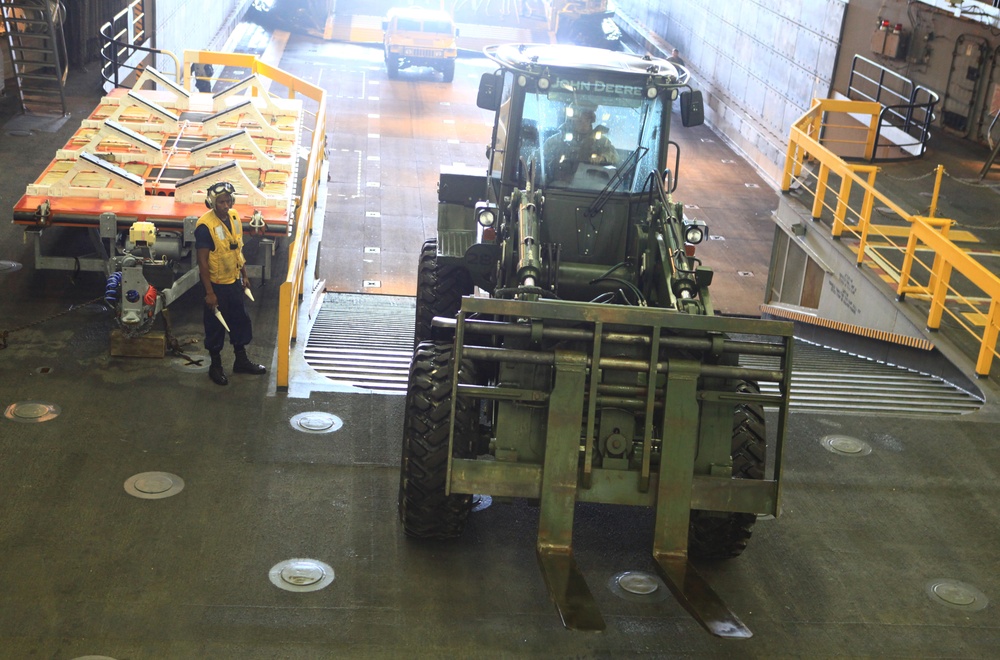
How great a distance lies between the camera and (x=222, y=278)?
8.91m

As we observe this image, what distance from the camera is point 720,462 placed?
6633 millimetres

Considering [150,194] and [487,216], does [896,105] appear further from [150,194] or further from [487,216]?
[150,194]

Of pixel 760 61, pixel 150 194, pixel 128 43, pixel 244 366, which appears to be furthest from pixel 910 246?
pixel 760 61

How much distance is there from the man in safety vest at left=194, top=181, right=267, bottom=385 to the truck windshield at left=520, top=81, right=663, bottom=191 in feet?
8.29

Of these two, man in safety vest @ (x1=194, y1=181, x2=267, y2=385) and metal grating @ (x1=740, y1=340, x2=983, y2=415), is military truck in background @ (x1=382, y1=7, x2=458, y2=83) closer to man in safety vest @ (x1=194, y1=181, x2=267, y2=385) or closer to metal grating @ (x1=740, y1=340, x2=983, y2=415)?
metal grating @ (x1=740, y1=340, x2=983, y2=415)

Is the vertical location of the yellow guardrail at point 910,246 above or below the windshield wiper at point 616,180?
below

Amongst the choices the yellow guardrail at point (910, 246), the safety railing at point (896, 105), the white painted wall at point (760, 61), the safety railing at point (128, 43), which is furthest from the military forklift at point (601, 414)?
the white painted wall at point (760, 61)

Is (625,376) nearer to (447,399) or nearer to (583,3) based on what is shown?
(447,399)

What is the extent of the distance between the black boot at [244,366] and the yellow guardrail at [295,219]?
331 mm

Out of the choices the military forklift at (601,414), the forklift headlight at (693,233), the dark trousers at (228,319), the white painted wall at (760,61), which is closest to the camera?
the military forklift at (601,414)

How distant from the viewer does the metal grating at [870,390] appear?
32.6 feet

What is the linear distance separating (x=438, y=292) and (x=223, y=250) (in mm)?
1778

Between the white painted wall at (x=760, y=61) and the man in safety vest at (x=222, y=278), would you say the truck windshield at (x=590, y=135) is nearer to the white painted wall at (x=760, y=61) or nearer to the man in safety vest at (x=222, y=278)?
the man in safety vest at (x=222, y=278)

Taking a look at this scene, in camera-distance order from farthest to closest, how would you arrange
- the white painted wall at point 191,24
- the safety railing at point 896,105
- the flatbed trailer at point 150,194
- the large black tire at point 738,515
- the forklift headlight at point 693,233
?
the white painted wall at point 191,24, the safety railing at point 896,105, the flatbed trailer at point 150,194, the forklift headlight at point 693,233, the large black tire at point 738,515
